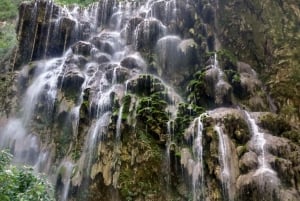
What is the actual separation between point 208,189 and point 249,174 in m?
2.03

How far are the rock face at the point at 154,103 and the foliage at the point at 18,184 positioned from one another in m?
7.72

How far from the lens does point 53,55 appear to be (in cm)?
2933

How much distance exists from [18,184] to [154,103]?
1109 centimetres

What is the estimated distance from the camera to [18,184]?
9.96 meters

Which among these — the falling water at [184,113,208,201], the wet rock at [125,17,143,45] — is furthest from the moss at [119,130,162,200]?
the wet rock at [125,17,143,45]

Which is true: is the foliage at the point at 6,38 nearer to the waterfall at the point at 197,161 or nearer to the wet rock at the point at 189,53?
the wet rock at the point at 189,53

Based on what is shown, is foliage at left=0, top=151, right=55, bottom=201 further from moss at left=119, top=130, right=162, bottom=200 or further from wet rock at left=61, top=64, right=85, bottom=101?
wet rock at left=61, top=64, right=85, bottom=101

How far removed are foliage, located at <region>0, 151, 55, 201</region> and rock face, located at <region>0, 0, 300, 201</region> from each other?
7717 mm

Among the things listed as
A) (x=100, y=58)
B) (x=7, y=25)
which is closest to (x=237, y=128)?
(x=100, y=58)

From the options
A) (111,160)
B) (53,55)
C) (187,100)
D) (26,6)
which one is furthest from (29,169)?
(26,6)

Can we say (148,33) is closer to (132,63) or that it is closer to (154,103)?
(132,63)

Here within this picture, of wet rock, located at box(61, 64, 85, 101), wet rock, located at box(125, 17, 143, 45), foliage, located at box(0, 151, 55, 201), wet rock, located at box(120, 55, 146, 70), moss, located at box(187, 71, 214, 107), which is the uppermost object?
wet rock, located at box(125, 17, 143, 45)

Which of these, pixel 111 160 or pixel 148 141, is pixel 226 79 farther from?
pixel 111 160

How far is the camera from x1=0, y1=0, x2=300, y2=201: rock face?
17453 millimetres
